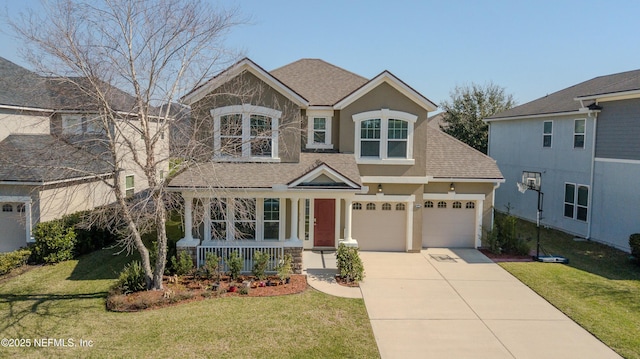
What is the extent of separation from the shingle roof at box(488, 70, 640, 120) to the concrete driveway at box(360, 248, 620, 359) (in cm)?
1012

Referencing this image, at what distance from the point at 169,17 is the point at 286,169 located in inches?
243

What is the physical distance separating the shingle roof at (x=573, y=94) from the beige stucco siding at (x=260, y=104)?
13240 mm

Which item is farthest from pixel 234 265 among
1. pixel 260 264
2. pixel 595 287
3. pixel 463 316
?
pixel 595 287

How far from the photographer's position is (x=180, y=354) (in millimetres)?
A: 8531

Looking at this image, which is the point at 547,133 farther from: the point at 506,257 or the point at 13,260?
the point at 13,260

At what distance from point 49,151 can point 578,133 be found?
21402 mm

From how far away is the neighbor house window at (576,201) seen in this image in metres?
18.9

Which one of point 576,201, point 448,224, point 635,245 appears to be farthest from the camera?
point 576,201

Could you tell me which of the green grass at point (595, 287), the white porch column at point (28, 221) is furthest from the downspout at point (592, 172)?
the white porch column at point (28, 221)

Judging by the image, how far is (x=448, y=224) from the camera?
17.4m

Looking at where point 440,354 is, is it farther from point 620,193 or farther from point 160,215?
point 620,193

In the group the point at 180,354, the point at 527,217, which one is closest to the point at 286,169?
the point at 180,354

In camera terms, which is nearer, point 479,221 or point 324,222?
point 324,222

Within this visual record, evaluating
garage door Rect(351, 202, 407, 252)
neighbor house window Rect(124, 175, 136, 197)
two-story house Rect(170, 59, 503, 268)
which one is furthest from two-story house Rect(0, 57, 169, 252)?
garage door Rect(351, 202, 407, 252)
